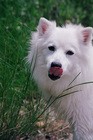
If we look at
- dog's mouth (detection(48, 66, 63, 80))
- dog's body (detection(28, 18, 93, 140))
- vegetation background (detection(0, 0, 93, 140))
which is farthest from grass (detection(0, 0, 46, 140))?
dog's mouth (detection(48, 66, 63, 80))

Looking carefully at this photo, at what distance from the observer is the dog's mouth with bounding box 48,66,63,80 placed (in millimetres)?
4797

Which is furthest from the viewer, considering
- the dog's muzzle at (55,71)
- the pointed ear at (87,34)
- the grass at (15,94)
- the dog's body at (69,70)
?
the grass at (15,94)

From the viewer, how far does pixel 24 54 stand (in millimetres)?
6125

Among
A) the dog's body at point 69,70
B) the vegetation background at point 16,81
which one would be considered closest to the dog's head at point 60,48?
the dog's body at point 69,70

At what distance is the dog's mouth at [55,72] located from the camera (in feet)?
15.7

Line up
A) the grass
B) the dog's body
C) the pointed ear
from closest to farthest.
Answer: the dog's body, the pointed ear, the grass

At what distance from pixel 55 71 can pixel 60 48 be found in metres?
0.27

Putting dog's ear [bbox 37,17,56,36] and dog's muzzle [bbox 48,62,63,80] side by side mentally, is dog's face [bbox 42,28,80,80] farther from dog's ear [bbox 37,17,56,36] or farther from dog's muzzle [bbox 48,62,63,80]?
dog's ear [bbox 37,17,56,36]

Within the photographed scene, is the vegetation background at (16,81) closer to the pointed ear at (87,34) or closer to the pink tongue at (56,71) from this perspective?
the pink tongue at (56,71)

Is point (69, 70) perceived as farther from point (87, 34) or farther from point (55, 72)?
point (87, 34)

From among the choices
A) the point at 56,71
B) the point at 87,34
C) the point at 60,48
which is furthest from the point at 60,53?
the point at 87,34

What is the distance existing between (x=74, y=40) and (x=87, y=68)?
1.04ft

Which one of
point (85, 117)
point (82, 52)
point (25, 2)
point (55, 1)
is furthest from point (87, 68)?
point (55, 1)

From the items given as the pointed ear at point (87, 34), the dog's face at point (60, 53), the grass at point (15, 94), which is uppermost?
the pointed ear at point (87, 34)
